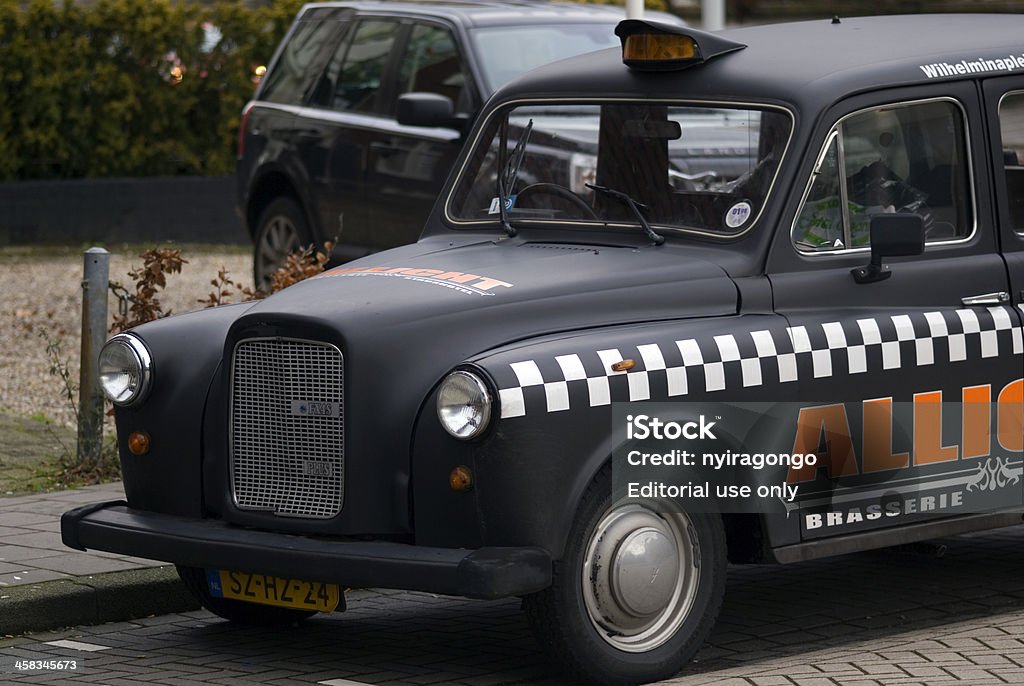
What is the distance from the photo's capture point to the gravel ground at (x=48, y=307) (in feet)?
37.3

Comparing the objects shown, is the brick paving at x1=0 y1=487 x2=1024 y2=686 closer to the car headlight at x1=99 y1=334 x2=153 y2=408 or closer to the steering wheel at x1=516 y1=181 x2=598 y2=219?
the car headlight at x1=99 y1=334 x2=153 y2=408

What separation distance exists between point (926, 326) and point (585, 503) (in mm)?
1474

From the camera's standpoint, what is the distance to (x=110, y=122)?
60.1 feet

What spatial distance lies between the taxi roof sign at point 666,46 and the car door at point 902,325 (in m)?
0.55

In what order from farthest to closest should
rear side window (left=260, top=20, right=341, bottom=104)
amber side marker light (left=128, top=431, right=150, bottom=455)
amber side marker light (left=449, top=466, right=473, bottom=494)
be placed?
rear side window (left=260, top=20, right=341, bottom=104)
amber side marker light (left=128, top=431, right=150, bottom=455)
amber side marker light (left=449, top=466, right=473, bottom=494)

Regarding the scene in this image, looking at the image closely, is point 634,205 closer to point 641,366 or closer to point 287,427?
point 641,366

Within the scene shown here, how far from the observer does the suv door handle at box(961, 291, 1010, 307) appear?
6.56 m

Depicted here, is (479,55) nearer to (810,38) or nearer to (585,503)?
(810,38)

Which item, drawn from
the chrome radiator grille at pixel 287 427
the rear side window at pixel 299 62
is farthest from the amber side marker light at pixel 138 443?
the rear side window at pixel 299 62

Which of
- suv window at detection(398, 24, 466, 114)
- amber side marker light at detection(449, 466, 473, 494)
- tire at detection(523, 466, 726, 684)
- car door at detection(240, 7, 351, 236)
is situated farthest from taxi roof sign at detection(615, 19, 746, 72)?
car door at detection(240, 7, 351, 236)

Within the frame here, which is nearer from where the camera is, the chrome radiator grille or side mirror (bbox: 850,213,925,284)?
the chrome radiator grille

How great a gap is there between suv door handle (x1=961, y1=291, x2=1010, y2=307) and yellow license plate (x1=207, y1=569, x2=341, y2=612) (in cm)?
236

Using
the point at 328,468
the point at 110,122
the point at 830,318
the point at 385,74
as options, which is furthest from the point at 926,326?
the point at 110,122

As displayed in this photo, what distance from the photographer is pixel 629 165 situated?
6.71 metres
